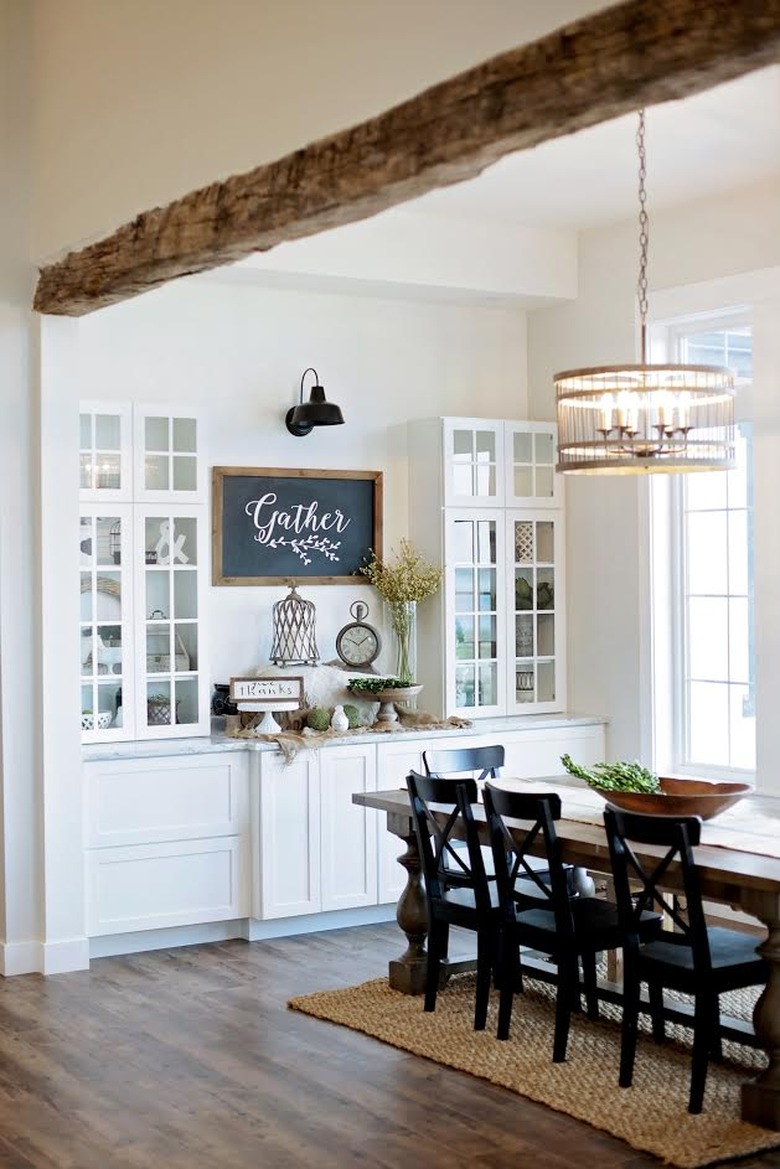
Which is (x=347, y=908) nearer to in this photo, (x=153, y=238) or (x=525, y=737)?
(x=525, y=737)

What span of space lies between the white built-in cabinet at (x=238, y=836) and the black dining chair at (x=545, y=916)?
1.64m

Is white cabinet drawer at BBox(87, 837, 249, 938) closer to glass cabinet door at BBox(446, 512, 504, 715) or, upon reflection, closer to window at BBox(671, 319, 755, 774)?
glass cabinet door at BBox(446, 512, 504, 715)

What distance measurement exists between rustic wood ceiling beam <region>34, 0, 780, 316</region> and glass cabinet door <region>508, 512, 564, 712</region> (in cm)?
299

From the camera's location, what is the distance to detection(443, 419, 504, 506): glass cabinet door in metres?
7.67

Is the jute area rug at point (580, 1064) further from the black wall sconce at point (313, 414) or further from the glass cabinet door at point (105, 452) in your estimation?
the black wall sconce at point (313, 414)

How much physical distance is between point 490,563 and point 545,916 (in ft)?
9.21

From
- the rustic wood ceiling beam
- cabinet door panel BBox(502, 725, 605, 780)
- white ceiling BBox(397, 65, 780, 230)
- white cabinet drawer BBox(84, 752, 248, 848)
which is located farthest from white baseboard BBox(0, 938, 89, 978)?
white ceiling BBox(397, 65, 780, 230)

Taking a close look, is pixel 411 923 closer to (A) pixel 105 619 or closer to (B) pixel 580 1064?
(B) pixel 580 1064

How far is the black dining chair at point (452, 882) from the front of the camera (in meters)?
5.38

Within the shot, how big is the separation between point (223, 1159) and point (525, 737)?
361 cm

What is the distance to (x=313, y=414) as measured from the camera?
7348mm

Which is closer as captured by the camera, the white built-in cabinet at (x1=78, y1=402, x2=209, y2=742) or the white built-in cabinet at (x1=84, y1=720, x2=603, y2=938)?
the white built-in cabinet at (x1=84, y1=720, x2=603, y2=938)

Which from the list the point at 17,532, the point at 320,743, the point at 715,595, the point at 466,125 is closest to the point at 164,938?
the point at 320,743

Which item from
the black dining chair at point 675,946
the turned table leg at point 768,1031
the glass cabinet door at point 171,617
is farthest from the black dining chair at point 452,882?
the glass cabinet door at point 171,617
